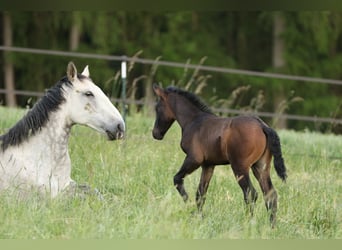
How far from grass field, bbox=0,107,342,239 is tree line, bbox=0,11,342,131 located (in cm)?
921

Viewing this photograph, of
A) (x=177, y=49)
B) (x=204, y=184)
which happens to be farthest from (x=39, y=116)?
(x=177, y=49)

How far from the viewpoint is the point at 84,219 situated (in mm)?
5004

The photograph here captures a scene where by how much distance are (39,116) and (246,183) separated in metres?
1.74

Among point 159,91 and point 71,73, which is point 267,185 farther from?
point 71,73

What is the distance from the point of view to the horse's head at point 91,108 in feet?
19.2

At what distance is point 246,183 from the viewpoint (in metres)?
5.71

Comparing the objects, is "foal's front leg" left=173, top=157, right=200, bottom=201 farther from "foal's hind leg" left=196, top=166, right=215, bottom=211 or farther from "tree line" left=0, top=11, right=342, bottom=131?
"tree line" left=0, top=11, right=342, bottom=131

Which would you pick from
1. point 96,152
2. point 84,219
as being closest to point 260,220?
point 84,219

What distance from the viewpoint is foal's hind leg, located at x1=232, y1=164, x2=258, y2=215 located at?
5.66m

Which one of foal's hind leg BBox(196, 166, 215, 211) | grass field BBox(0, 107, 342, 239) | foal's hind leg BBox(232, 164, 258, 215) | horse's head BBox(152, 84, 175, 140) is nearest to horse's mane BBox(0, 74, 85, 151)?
grass field BBox(0, 107, 342, 239)

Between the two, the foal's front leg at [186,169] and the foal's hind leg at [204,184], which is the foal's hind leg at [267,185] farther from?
the foal's front leg at [186,169]

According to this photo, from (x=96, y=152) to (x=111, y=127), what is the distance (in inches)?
91.2
